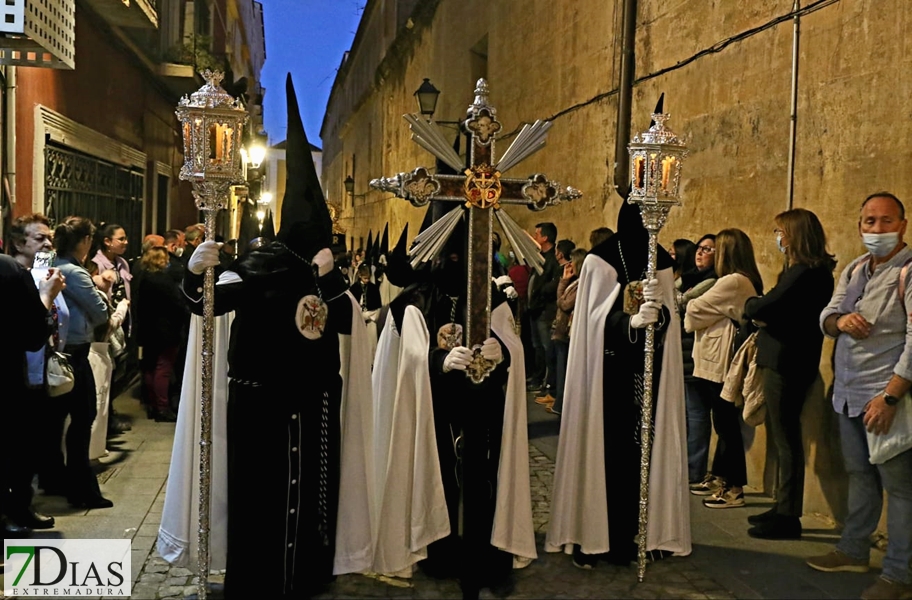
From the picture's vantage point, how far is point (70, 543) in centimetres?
484

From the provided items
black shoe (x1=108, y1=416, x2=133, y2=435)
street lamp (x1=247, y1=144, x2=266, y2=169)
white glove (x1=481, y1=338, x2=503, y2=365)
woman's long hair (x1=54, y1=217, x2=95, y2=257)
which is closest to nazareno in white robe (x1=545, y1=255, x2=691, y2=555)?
white glove (x1=481, y1=338, x2=503, y2=365)

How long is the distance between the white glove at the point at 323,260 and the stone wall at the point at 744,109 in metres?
3.28

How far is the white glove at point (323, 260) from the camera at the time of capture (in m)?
4.14

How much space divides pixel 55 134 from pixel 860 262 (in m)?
7.26

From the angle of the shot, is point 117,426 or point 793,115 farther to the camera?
point 117,426

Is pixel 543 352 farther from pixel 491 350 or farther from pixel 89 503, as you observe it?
pixel 491 350

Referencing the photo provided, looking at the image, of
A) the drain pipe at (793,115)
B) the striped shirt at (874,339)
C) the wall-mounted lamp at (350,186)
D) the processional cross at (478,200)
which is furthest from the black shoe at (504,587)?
the wall-mounted lamp at (350,186)

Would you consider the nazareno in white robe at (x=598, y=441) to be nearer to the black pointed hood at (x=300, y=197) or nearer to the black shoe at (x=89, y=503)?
the black pointed hood at (x=300, y=197)

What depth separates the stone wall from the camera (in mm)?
5250

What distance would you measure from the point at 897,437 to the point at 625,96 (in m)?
5.36

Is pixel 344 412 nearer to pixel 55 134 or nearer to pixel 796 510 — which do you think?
pixel 796 510

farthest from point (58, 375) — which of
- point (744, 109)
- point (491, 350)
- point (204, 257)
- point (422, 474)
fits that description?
point (744, 109)

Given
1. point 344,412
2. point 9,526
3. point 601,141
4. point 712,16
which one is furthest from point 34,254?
point 601,141

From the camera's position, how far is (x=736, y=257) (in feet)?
19.3
